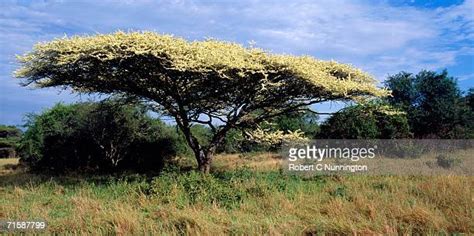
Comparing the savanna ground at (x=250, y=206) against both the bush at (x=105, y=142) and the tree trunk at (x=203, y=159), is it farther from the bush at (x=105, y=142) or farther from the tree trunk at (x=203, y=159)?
the bush at (x=105, y=142)

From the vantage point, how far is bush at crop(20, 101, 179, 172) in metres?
18.8

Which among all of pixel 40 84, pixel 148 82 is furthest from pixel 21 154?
pixel 148 82

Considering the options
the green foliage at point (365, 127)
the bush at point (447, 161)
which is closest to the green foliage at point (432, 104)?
the green foliage at point (365, 127)

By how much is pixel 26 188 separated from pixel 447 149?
669 inches

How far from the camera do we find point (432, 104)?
29406 millimetres

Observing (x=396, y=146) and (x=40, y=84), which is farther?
(x=396, y=146)

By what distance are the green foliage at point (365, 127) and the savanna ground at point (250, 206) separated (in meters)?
5.74

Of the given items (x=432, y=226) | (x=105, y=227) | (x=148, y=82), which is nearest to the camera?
(x=432, y=226)

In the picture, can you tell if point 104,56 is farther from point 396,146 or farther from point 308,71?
point 396,146

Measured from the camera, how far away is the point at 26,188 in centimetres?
1316

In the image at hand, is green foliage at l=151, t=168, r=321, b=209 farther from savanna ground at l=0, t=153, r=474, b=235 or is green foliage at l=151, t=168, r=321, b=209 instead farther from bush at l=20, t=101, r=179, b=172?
bush at l=20, t=101, r=179, b=172

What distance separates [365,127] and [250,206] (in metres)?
13.3

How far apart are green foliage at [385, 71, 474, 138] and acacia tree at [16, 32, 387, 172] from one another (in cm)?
1476

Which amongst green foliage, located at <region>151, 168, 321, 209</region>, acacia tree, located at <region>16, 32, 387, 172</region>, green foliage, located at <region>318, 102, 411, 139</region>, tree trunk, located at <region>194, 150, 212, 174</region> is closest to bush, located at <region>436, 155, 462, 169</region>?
green foliage, located at <region>318, 102, 411, 139</region>
